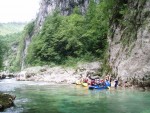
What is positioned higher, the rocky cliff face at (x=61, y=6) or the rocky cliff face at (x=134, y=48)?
the rocky cliff face at (x=61, y=6)

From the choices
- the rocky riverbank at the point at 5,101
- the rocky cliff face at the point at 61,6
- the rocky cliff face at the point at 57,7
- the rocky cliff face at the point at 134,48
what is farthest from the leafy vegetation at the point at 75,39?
the rocky riverbank at the point at 5,101

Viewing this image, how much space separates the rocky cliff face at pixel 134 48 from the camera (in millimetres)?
36469

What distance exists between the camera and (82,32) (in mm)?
64375

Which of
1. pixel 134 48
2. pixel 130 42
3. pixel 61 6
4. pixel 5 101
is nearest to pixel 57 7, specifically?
pixel 61 6

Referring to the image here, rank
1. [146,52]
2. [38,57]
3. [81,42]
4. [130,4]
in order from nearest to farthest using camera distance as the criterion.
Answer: [146,52], [130,4], [81,42], [38,57]

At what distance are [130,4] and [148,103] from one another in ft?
76.6

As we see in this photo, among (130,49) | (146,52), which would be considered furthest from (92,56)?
(146,52)

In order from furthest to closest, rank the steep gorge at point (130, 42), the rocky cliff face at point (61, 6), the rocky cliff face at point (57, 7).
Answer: the rocky cliff face at point (57, 7) < the rocky cliff face at point (61, 6) < the steep gorge at point (130, 42)

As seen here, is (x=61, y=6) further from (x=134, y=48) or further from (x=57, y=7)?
(x=134, y=48)

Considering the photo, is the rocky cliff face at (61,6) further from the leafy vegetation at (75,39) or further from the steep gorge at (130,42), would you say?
the steep gorge at (130,42)

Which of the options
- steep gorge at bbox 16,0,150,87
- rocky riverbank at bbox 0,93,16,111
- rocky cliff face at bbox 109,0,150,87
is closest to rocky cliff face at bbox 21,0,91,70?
steep gorge at bbox 16,0,150,87

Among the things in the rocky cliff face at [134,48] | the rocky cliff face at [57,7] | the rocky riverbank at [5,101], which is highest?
the rocky cliff face at [57,7]

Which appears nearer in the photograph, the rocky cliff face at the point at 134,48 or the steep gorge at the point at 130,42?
the rocky cliff face at the point at 134,48

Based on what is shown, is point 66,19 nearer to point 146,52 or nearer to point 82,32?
point 82,32
